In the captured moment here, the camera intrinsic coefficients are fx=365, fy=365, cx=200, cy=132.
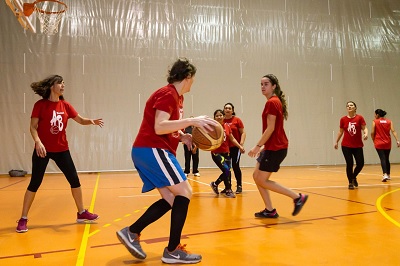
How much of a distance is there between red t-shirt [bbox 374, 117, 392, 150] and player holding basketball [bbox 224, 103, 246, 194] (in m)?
4.56

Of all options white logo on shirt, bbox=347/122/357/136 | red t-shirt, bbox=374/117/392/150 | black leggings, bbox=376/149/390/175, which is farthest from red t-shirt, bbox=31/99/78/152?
red t-shirt, bbox=374/117/392/150

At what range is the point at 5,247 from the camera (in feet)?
12.3

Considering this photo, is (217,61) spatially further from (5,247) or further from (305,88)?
(5,247)

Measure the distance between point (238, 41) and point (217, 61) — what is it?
1.31 meters

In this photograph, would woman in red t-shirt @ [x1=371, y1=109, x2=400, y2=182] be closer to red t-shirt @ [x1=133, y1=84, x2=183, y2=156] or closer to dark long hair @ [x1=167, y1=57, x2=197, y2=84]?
dark long hair @ [x1=167, y1=57, x2=197, y2=84]

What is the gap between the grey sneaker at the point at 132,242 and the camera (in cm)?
324

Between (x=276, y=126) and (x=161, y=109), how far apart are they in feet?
8.23

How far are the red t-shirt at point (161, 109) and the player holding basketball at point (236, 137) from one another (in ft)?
15.3

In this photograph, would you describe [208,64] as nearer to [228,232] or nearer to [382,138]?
[382,138]

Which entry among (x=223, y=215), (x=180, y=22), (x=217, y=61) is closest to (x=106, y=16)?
(x=180, y=22)

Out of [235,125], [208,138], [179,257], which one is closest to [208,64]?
[235,125]

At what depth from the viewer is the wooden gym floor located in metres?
3.32

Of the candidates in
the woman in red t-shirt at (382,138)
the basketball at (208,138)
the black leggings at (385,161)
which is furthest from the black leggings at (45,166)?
the woman in red t-shirt at (382,138)

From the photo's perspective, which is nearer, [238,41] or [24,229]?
[24,229]
